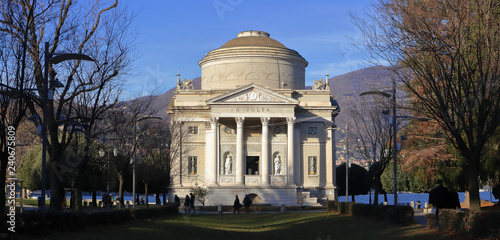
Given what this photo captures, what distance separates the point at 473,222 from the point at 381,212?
1149cm

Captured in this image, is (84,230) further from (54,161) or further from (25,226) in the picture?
(54,161)

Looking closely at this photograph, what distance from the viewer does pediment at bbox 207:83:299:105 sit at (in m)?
69.1

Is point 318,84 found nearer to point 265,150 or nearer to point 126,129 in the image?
point 265,150

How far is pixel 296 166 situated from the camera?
7312cm

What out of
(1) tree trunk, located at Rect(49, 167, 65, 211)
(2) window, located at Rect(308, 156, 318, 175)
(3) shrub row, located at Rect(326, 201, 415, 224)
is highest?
(2) window, located at Rect(308, 156, 318, 175)

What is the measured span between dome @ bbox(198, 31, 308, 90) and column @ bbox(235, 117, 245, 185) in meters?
7.05

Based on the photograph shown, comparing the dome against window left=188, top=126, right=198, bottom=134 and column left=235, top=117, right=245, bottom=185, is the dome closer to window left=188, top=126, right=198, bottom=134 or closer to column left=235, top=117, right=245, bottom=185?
window left=188, top=126, right=198, bottom=134

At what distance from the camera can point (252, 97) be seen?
69438mm

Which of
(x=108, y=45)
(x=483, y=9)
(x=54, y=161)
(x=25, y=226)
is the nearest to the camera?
(x=25, y=226)

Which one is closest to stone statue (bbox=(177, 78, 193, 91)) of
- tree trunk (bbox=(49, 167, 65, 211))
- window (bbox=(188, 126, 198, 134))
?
window (bbox=(188, 126, 198, 134))

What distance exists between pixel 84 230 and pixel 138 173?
41.1 metres

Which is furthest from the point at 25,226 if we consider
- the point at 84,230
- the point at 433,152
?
the point at 433,152

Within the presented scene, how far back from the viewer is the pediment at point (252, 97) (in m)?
69.1

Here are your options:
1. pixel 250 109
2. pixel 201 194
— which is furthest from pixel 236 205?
pixel 250 109
